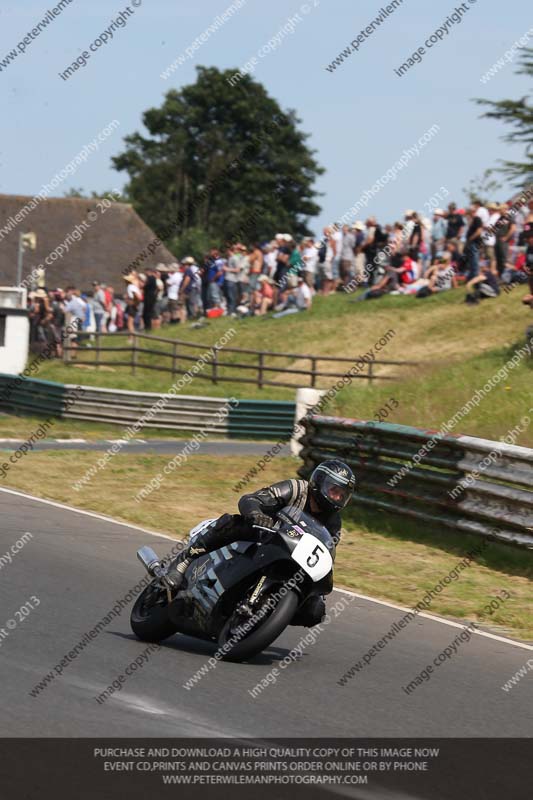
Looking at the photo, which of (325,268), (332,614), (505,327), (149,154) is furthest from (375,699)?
(149,154)

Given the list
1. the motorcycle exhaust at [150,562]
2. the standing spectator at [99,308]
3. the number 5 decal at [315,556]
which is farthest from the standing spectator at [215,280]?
the number 5 decal at [315,556]

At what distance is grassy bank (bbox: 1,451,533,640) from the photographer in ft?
36.6

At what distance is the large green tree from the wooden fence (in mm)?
45495

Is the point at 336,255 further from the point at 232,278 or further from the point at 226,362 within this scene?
the point at 226,362

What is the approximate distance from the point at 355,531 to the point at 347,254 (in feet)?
61.3

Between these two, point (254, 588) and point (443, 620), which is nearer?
point (254, 588)

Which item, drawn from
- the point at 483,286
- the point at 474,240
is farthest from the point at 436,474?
the point at 483,286

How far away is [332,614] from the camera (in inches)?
400

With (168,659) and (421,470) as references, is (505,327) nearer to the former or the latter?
(421,470)

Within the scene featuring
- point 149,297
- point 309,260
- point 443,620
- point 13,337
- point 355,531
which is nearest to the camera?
point 443,620

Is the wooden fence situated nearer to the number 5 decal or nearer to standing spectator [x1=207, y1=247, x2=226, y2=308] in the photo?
standing spectator [x1=207, y1=247, x2=226, y2=308]

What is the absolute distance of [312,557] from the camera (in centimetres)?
766

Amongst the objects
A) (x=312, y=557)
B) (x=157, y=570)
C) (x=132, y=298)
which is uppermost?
(x=132, y=298)

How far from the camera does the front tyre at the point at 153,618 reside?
8.26 meters
